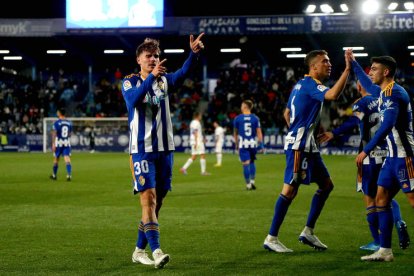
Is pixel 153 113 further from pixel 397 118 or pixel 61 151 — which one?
pixel 61 151

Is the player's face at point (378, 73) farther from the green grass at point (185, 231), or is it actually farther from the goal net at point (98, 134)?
the goal net at point (98, 134)

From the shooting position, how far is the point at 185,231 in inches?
405

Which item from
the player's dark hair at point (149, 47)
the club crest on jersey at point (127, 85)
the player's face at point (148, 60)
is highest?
the player's dark hair at point (149, 47)

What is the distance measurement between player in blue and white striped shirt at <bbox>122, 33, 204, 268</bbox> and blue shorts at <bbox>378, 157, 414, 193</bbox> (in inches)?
95.1

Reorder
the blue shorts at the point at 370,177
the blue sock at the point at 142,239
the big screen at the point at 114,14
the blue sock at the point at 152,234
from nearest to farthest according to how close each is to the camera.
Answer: the blue sock at the point at 152,234 < the blue sock at the point at 142,239 < the blue shorts at the point at 370,177 < the big screen at the point at 114,14

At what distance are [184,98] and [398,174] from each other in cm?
3775

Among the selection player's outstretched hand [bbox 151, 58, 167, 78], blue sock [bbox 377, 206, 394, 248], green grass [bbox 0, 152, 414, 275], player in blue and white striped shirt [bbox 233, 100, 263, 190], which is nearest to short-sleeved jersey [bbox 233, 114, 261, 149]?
player in blue and white striped shirt [bbox 233, 100, 263, 190]

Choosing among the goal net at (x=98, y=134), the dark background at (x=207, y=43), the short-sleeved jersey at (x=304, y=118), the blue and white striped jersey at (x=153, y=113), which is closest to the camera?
the blue and white striped jersey at (x=153, y=113)

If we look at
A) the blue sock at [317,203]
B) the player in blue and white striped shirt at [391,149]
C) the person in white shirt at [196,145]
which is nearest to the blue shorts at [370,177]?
the blue sock at [317,203]

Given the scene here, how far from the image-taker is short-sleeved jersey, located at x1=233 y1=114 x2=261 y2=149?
18.2 meters

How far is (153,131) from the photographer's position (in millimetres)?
7570

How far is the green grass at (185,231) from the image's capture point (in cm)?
753

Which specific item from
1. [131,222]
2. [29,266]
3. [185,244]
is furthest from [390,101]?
[131,222]

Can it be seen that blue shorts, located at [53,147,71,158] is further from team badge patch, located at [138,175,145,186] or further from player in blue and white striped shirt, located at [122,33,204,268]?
team badge patch, located at [138,175,145,186]
